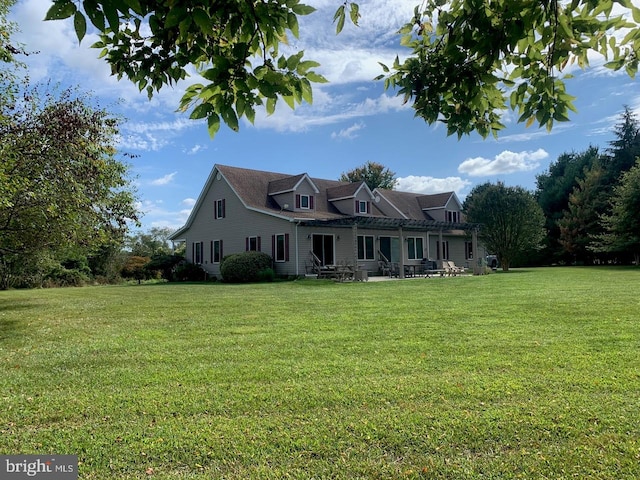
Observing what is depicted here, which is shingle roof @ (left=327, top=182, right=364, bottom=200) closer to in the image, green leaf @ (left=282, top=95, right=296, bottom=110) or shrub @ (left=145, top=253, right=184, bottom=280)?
shrub @ (left=145, top=253, right=184, bottom=280)

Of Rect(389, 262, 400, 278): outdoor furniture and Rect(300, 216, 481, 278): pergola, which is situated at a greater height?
Rect(300, 216, 481, 278): pergola

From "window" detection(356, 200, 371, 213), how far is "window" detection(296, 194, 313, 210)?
3161 mm

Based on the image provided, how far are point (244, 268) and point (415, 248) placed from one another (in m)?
12.9

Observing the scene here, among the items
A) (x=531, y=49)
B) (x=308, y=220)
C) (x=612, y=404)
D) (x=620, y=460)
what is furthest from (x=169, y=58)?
(x=308, y=220)

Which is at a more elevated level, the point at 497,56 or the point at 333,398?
the point at 497,56

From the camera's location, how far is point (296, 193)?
2588 cm

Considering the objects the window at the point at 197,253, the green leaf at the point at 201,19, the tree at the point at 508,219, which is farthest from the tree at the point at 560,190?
the green leaf at the point at 201,19

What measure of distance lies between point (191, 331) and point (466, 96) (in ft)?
→ 19.8

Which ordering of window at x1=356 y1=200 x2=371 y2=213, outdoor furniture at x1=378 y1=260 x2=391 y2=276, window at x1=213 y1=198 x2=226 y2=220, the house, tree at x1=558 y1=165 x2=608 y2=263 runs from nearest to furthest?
the house → outdoor furniture at x1=378 y1=260 x2=391 y2=276 → window at x1=213 y1=198 x2=226 y2=220 → window at x1=356 y1=200 x2=371 y2=213 → tree at x1=558 y1=165 x2=608 y2=263

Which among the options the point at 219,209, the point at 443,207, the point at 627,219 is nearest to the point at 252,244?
the point at 219,209

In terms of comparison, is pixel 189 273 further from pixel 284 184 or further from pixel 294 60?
pixel 294 60

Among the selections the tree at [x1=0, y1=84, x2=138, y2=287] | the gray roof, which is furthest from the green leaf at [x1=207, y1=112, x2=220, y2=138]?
the gray roof

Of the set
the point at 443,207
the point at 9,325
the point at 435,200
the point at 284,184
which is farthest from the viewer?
the point at 435,200

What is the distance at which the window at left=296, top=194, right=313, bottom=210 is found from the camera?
2603cm
